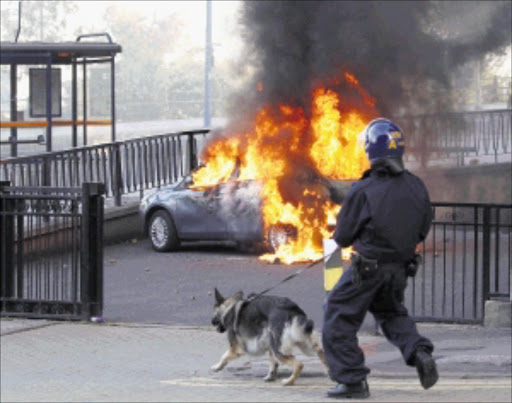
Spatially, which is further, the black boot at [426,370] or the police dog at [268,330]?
the police dog at [268,330]

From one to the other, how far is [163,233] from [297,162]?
86.2 inches

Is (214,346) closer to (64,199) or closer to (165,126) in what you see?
(64,199)

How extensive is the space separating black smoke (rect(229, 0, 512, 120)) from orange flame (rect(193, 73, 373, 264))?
37cm

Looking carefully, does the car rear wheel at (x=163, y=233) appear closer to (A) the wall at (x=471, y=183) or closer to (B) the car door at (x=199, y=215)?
(B) the car door at (x=199, y=215)

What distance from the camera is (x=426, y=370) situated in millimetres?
8367

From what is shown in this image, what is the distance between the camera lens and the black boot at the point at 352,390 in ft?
28.5

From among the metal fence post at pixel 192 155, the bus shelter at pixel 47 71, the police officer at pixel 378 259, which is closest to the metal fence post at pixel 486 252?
the police officer at pixel 378 259

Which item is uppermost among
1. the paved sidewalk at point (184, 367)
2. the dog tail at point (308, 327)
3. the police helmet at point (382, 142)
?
the police helmet at point (382, 142)

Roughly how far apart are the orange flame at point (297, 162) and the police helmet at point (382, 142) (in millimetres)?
8719

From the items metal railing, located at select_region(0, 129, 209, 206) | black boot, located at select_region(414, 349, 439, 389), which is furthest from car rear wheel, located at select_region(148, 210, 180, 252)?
black boot, located at select_region(414, 349, 439, 389)

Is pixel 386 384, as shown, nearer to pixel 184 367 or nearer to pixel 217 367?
pixel 217 367

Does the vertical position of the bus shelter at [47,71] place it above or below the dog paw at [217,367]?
above

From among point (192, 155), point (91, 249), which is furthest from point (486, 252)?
point (192, 155)

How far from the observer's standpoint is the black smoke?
65.4ft
